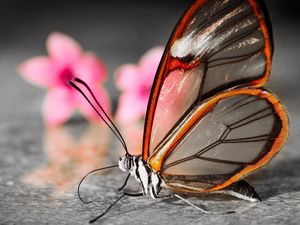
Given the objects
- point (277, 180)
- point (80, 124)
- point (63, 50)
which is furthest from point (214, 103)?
point (80, 124)

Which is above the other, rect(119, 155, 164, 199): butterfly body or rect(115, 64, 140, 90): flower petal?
rect(115, 64, 140, 90): flower petal

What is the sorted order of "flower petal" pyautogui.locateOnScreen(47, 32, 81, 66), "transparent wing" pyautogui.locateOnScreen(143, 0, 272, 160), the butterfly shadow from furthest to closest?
"flower petal" pyautogui.locateOnScreen(47, 32, 81, 66) → the butterfly shadow → "transparent wing" pyautogui.locateOnScreen(143, 0, 272, 160)

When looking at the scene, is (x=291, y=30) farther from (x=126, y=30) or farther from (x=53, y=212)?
(x=53, y=212)

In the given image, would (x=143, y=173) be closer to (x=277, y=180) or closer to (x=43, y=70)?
(x=277, y=180)

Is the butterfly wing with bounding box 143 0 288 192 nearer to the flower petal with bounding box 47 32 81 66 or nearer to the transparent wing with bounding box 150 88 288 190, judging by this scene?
the transparent wing with bounding box 150 88 288 190

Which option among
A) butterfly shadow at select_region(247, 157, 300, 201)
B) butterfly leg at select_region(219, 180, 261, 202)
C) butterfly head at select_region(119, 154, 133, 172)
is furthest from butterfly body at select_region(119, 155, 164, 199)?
butterfly shadow at select_region(247, 157, 300, 201)

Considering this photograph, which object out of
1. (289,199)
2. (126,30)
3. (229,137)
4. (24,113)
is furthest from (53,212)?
(126,30)

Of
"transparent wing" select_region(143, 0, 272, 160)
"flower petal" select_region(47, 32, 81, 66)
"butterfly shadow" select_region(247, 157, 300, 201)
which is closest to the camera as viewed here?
"transparent wing" select_region(143, 0, 272, 160)

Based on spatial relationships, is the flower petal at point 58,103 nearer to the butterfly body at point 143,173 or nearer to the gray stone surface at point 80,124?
the gray stone surface at point 80,124
